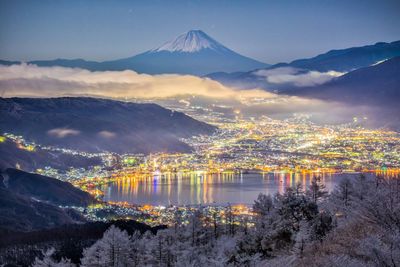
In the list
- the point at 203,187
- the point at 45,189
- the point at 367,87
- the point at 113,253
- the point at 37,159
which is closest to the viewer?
the point at 113,253

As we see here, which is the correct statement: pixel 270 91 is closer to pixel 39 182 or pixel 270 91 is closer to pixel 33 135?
pixel 33 135

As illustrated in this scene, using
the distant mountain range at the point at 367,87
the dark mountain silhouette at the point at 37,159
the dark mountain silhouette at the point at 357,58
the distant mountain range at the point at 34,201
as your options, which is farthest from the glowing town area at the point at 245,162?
the dark mountain silhouette at the point at 357,58

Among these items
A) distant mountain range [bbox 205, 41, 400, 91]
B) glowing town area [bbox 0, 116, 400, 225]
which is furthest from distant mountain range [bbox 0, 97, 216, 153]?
distant mountain range [bbox 205, 41, 400, 91]

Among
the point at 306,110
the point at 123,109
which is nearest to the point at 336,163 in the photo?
the point at 306,110

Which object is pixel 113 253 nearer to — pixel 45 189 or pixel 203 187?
pixel 203 187

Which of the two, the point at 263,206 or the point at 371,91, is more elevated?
the point at 371,91

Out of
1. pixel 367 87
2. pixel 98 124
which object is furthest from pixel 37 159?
pixel 367 87
